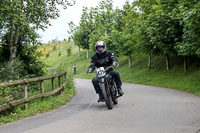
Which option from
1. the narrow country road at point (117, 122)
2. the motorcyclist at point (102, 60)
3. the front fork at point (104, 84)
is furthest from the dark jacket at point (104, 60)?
the narrow country road at point (117, 122)

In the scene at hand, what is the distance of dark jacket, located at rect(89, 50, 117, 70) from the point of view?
367 inches

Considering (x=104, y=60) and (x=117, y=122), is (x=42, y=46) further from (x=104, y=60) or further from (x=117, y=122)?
(x=117, y=122)

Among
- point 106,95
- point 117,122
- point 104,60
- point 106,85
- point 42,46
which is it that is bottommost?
point 117,122

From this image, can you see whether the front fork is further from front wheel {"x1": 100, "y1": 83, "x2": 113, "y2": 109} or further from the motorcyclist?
the motorcyclist

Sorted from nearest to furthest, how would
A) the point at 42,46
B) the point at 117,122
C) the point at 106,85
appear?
1. the point at 117,122
2. the point at 106,85
3. the point at 42,46

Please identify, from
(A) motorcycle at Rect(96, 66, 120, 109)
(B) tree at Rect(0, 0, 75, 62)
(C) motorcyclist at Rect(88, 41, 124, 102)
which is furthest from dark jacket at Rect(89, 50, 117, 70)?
(B) tree at Rect(0, 0, 75, 62)

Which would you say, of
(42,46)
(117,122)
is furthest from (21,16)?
(117,122)

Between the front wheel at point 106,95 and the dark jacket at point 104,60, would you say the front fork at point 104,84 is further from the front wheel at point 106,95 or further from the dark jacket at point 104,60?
the dark jacket at point 104,60

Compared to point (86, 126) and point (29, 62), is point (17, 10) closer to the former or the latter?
point (29, 62)

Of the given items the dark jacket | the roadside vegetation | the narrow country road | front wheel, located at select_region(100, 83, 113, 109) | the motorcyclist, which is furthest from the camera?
the roadside vegetation

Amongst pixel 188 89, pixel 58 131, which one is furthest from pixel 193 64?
pixel 58 131

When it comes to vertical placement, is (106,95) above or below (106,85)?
below

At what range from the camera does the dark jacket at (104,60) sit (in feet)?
30.6

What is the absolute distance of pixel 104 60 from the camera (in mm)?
9328
